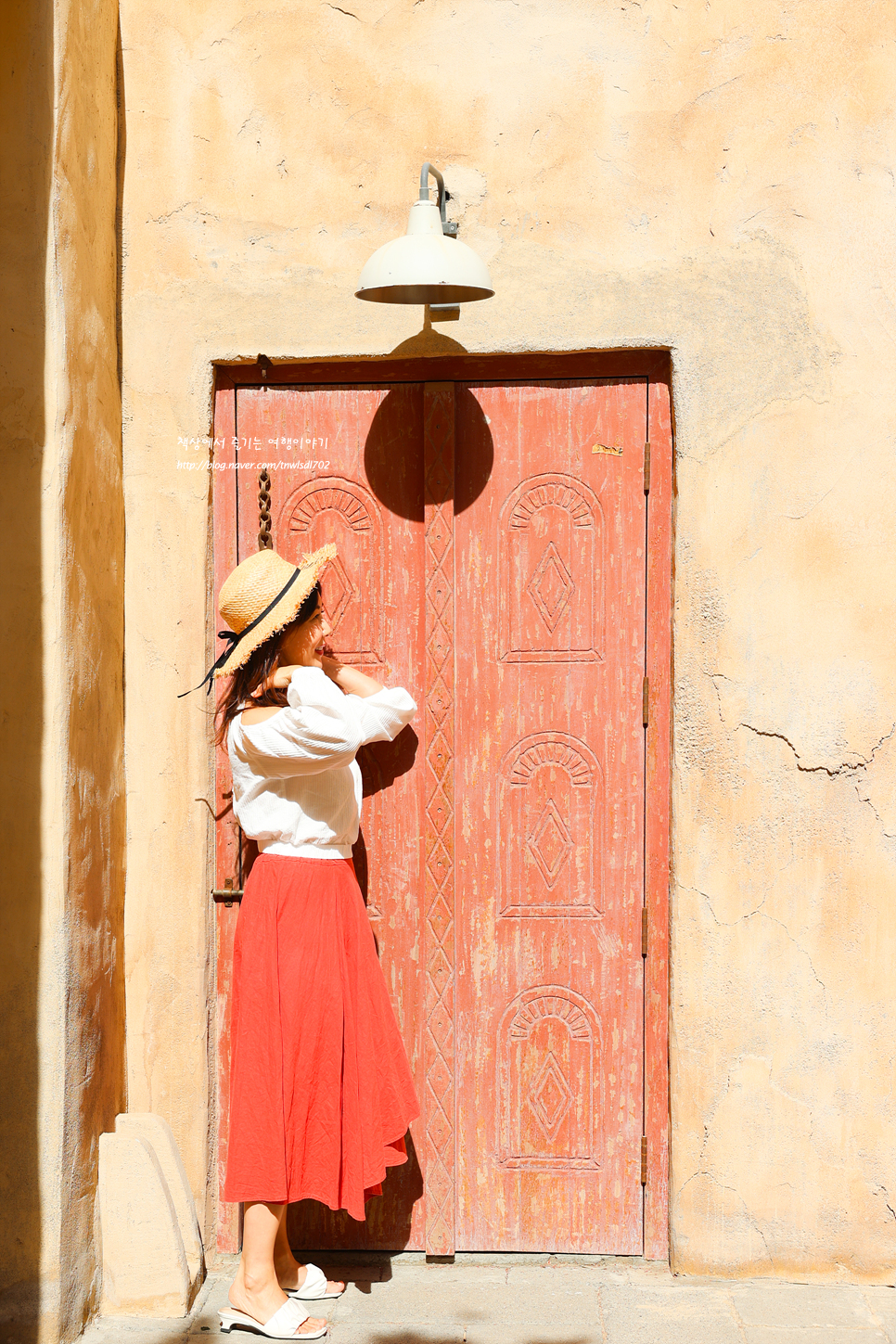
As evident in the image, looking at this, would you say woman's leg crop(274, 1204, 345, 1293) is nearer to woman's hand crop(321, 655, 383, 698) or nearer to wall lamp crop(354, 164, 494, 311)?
woman's hand crop(321, 655, 383, 698)

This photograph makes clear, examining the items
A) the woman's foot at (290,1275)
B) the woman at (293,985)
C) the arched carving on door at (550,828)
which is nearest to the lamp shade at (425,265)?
the woman at (293,985)

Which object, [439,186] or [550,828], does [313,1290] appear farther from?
[439,186]

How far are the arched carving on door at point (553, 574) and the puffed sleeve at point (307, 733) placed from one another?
2.12 ft

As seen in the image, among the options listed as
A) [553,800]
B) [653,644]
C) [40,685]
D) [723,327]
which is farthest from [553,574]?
[40,685]

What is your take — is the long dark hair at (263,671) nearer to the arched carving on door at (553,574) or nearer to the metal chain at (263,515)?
the metal chain at (263,515)

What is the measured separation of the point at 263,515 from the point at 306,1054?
163 cm

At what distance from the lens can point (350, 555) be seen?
12.1 ft

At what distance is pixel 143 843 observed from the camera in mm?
3664

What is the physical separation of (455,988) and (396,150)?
260cm

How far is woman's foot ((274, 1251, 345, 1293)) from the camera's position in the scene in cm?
350

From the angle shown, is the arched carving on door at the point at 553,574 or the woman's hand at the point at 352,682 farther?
the arched carving on door at the point at 553,574

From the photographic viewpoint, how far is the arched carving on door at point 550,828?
364 centimetres

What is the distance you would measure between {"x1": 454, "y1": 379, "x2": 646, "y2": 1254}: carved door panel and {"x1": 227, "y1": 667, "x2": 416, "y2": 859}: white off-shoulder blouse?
38cm

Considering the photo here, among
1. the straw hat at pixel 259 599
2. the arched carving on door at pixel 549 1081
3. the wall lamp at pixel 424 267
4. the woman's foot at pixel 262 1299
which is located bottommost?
the woman's foot at pixel 262 1299
